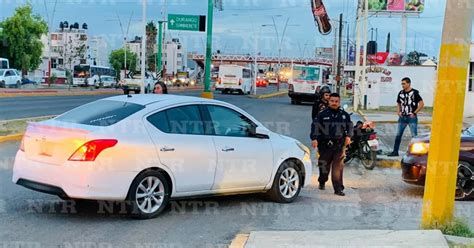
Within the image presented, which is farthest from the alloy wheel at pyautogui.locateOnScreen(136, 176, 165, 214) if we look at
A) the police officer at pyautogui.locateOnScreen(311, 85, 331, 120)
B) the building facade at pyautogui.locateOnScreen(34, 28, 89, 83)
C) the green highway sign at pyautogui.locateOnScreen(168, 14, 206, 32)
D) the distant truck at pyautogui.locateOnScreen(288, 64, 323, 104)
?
the building facade at pyautogui.locateOnScreen(34, 28, 89, 83)

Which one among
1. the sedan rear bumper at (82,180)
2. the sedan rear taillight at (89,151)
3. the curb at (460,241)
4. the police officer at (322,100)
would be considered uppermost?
the police officer at (322,100)

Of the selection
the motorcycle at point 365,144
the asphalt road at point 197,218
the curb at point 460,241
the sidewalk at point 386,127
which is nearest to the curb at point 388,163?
the sidewalk at point 386,127

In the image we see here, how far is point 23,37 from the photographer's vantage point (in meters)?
68.9

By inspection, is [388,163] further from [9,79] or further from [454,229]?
[9,79]

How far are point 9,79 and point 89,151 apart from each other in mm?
50127

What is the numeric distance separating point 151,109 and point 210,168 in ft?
3.54

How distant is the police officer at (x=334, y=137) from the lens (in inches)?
381

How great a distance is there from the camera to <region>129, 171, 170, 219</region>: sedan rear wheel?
283 inches

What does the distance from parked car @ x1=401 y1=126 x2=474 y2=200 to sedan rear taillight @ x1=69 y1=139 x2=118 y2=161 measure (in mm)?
4958

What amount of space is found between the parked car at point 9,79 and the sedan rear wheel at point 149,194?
48.6 metres

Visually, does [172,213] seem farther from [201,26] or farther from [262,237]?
[201,26]

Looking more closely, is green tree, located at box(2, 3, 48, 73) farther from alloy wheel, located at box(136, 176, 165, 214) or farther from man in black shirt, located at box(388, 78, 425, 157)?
alloy wheel, located at box(136, 176, 165, 214)

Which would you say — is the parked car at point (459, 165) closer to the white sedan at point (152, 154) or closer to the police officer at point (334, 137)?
the police officer at point (334, 137)

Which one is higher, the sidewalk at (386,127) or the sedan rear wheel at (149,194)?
the sedan rear wheel at (149,194)
